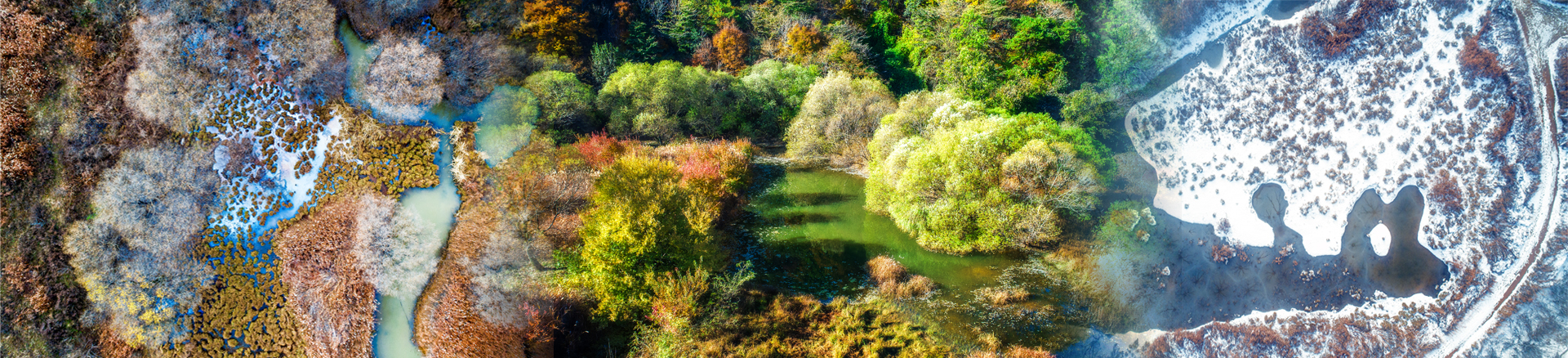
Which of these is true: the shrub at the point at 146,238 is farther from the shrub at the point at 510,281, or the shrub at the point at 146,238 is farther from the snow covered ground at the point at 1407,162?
the snow covered ground at the point at 1407,162

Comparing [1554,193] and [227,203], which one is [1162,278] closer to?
[1554,193]

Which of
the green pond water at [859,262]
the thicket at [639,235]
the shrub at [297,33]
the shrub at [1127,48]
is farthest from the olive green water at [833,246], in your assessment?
the shrub at [297,33]

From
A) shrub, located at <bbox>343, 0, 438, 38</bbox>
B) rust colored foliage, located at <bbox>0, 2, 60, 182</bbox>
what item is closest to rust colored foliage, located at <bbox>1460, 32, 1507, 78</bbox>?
shrub, located at <bbox>343, 0, 438, 38</bbox>

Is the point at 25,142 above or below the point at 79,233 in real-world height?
above

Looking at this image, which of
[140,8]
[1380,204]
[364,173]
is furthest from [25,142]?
[1380,204]

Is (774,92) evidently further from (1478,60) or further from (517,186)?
(1478,60)

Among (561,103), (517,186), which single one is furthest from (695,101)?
(517,186)
